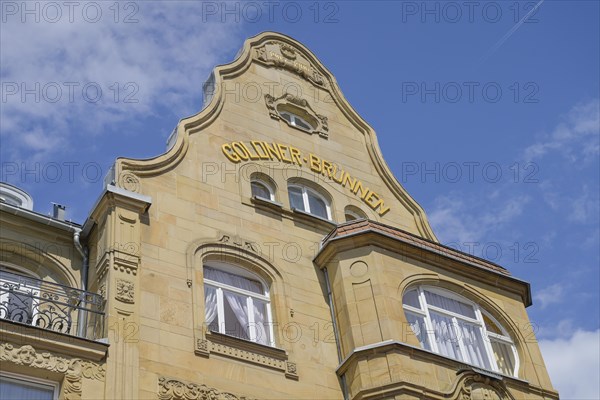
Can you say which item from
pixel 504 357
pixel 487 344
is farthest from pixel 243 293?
pixel 504 357

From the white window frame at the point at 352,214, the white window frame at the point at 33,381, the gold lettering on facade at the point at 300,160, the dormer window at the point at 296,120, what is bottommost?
the white window frame at the point at 33,381

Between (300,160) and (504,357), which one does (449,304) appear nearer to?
(504,357)

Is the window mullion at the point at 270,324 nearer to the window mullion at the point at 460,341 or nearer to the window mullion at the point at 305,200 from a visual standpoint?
the window mullion at the point at 305,200

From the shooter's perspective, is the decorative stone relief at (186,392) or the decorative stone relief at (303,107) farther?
the decorative stone relief at (303,107)

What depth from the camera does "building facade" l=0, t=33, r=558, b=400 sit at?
15234 millimetres

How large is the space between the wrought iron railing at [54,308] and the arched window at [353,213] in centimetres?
683

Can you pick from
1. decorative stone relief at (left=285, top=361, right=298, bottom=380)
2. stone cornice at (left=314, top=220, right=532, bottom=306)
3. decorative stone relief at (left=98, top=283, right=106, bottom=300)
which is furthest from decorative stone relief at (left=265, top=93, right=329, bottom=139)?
decorative stone relief at (left=98, top=283, right=106, bottom=300)

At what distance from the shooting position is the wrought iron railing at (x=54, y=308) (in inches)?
608

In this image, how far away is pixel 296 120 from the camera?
2336cm

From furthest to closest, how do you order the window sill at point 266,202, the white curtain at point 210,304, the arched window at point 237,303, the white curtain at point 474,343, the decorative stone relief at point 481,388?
the window sill at point 266,202 → the white curtain at point 474,343 → the arched window at point 237,303 → the white curtain at point 210,304 → the decorative stone relief at point 481,388

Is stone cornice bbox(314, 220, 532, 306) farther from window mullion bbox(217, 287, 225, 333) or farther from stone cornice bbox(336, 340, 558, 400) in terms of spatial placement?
stone cornice bbox(336, 340, 558, 400)

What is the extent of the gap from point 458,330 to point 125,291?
6.60m

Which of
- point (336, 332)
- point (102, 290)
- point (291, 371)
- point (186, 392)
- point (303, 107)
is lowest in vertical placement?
point (186, 392)

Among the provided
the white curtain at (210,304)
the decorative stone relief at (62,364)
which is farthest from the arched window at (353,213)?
the decorative stone relief at (62,364)
